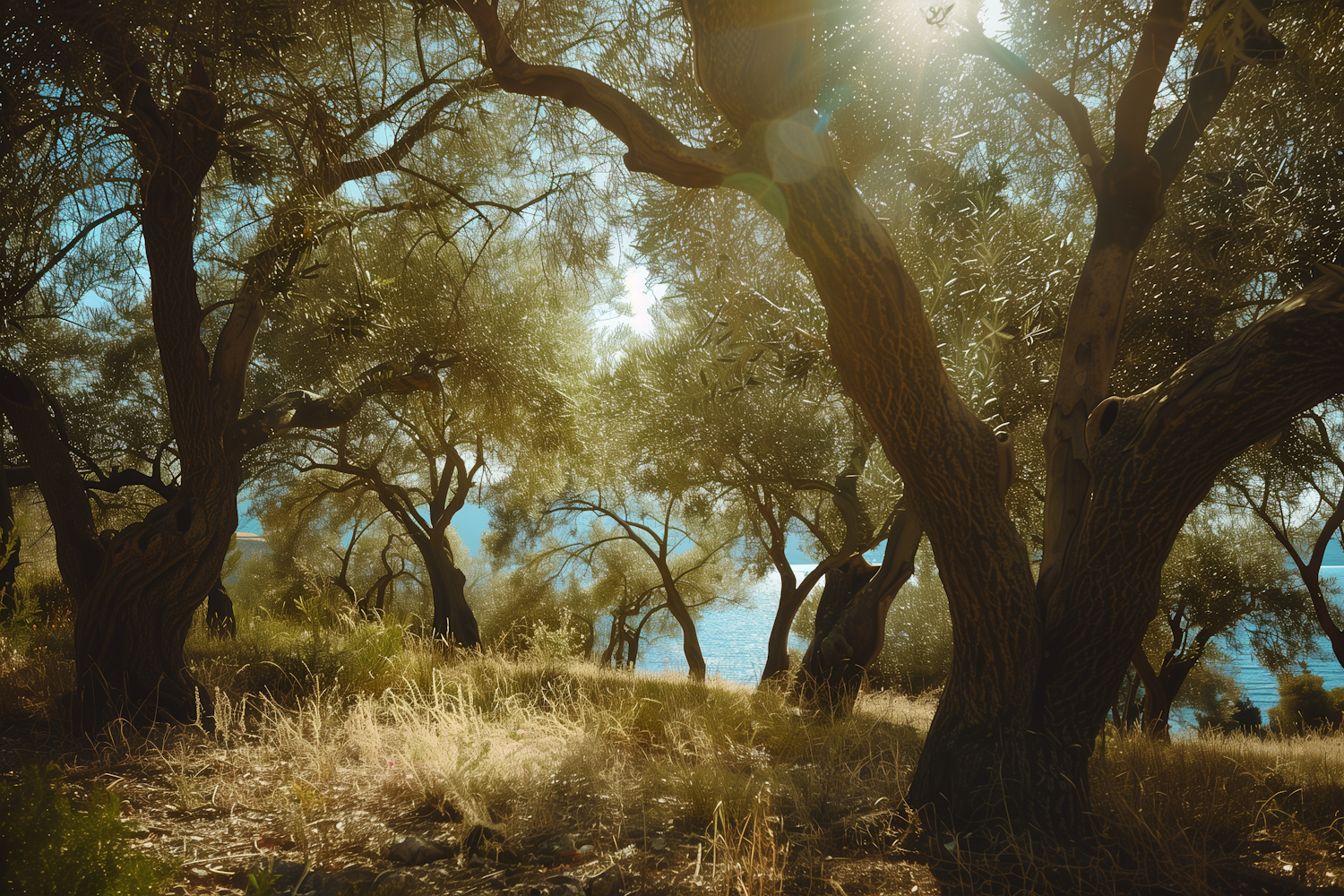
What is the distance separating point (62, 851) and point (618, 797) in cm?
217

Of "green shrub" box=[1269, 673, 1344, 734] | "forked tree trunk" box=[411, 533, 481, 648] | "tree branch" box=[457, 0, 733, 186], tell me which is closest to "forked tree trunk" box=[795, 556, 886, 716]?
"tree branch" box=[457, 0, 733, 186]

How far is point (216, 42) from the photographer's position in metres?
3.00

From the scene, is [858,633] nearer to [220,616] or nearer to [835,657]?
[835,657]

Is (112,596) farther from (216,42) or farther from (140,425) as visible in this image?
(140,425)

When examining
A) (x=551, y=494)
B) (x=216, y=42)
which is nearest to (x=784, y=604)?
(x=551, y=494)

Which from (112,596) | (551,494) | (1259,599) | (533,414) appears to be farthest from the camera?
(551,494)

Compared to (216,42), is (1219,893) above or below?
below

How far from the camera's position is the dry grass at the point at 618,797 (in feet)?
8.65

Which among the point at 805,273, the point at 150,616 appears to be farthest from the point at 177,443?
the point at 805,273

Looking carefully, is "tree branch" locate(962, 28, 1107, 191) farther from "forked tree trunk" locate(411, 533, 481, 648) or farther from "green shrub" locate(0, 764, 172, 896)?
"forked tree trunk" locate(411, 533, 481, 648)

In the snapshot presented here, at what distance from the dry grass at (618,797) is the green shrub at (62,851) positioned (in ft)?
2.99

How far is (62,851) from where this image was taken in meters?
1.62

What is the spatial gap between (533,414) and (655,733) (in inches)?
204

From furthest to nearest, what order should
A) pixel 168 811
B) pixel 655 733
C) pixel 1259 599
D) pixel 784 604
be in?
pixel 1259 599 → pixel 784 604 → pixel 655 733 → pixel 168 811
